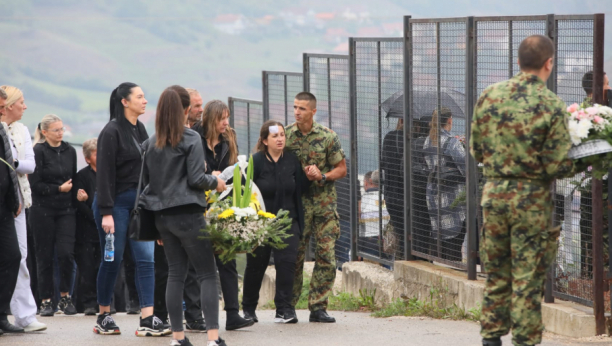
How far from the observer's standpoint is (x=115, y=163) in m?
7.37

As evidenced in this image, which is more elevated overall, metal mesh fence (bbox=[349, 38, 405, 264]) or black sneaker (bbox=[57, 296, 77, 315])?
metal mesh fence (bbox=[349, 38, 405, 264])

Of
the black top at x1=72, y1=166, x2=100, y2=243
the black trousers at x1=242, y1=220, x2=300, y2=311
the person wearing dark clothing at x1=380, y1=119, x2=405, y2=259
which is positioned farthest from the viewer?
the black top at x1=72, y1=166, x2=100, y2=243

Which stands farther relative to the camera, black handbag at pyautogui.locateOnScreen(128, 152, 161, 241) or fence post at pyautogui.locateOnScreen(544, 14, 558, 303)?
fence post at pyautogui.locateOnScreen(544, 14, 558, 303)

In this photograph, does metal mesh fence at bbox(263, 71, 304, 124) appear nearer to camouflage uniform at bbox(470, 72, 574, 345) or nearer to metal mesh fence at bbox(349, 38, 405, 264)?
metal mesh fence at bbox(349, 38, 405, 264)

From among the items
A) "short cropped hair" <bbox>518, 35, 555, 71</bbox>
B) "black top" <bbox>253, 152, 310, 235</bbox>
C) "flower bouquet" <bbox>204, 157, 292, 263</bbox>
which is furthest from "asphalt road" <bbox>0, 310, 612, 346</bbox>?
"short cropped hair" <bbox>518, 35, 555, 71</bbox>

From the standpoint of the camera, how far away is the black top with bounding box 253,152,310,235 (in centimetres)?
806

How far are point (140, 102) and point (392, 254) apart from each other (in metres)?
3.78

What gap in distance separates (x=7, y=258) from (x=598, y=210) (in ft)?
15.1

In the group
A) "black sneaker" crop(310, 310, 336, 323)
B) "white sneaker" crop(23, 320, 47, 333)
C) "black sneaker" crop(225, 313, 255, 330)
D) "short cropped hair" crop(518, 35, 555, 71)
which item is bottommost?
"black sneaker" crop(310, 310, 336, 323)

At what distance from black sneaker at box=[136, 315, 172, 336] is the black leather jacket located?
140 centimetres

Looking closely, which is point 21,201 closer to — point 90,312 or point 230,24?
point 90,312

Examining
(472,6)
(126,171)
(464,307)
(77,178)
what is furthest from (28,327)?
(472,6)

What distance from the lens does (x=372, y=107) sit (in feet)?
33.6

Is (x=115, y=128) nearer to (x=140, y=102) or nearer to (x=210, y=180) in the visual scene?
(x=140, y=102)
